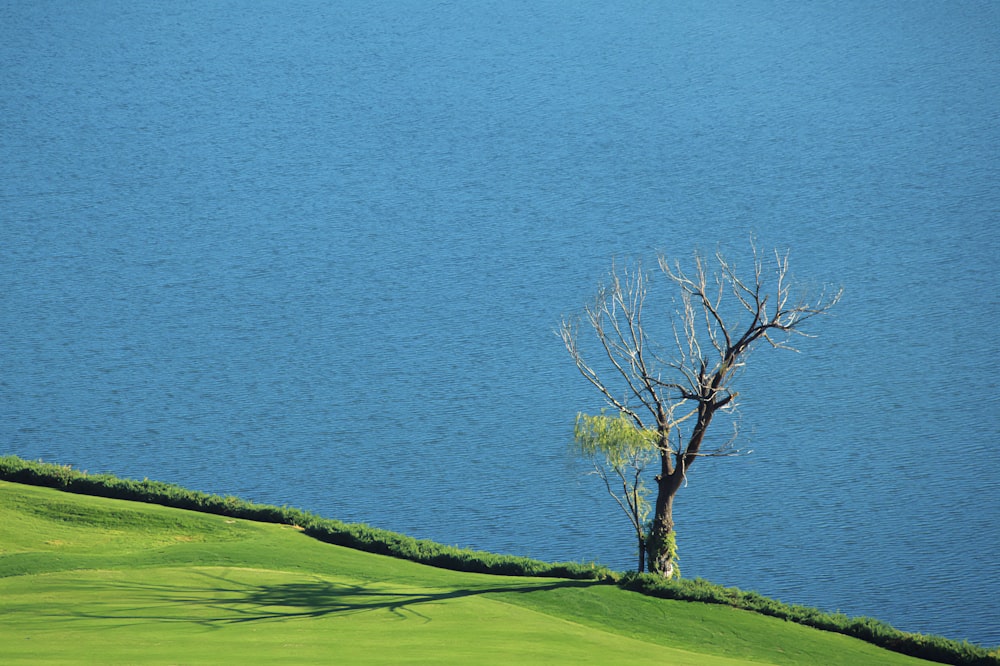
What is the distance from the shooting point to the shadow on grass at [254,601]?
706 centimetres

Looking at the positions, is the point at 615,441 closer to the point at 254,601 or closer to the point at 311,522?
the point at 254,601

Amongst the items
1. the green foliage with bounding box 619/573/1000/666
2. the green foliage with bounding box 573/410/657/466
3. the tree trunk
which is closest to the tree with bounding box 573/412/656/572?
the green foliage with bounding box 573/410/657/466

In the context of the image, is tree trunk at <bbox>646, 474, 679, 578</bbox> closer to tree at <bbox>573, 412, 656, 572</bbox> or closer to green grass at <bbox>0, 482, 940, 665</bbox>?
tree at <bbox>573, 412, 656, 572</bbox>

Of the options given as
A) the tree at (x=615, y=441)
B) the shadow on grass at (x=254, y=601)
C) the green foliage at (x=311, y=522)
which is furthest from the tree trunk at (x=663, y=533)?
the shadow on grass at (x=254, y=601)

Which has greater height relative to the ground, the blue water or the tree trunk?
the blue water

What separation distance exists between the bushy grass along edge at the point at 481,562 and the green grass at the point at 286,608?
249 millimetres

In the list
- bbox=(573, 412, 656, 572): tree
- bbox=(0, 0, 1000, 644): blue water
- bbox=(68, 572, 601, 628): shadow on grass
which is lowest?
bbox=(68, 572, 601, 628): shadow on grass

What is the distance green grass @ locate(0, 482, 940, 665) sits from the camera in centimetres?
625

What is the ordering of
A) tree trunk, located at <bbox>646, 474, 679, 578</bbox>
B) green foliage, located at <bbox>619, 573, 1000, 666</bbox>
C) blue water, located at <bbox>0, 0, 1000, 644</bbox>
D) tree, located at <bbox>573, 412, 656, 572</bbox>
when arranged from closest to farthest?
green foliage, located at <bbox>619, 573, 1000, 666</bbox> → tree, located at <bbox>573, 412, 656, 572</bbox> → tree trunk, located at <bbox>646, 474, 679, 578</bbox> → blue water, located at <bbox>0, 0, 1000, 644</bbox>

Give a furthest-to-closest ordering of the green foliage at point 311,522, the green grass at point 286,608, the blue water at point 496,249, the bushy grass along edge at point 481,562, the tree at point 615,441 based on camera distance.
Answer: the blue water at point 496,249 → the green foliage at point 311,522 → the tree at point 615,441 → the bushy grass along edge at point 481,562 → the green grass at point 286,608

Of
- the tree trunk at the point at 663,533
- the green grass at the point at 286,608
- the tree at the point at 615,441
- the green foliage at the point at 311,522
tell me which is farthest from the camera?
the green foliage at the point at 311,522

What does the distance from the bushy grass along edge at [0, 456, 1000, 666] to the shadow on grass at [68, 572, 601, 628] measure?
1.23 meters

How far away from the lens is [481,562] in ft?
33.4

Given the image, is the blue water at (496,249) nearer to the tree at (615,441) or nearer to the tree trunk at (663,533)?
the tree trunk at (663,533)
